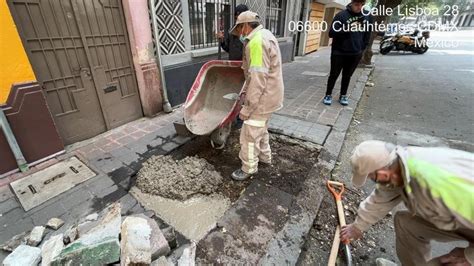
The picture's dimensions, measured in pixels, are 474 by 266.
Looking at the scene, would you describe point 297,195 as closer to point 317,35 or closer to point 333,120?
point 333,120

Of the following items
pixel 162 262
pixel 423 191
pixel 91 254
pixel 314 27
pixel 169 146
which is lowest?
pixel 169 146

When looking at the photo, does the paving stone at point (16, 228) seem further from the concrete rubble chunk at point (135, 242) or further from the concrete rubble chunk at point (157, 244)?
the concrete rubble chunk at point (157, 244)

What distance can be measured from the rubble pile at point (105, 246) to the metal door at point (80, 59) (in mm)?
1823

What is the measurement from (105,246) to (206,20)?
490cm

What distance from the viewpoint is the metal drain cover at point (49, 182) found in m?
2.36

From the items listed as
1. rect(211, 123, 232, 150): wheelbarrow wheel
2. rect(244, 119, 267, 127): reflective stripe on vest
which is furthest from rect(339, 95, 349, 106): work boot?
rect(244, 119, 267, 127): reflective stripe on vest

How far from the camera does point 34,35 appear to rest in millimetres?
2711

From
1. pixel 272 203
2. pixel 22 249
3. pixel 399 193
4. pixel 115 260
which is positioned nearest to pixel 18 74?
pixel 22 249

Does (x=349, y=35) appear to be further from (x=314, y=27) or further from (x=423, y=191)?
(x=314, y=27)

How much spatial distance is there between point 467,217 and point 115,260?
72.7 inches

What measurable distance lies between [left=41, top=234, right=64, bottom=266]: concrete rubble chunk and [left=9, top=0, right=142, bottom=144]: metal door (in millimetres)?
2007

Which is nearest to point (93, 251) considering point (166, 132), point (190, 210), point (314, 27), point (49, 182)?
point (190, 210)

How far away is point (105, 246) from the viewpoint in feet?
4.83

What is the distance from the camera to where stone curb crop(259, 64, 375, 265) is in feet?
5.94
